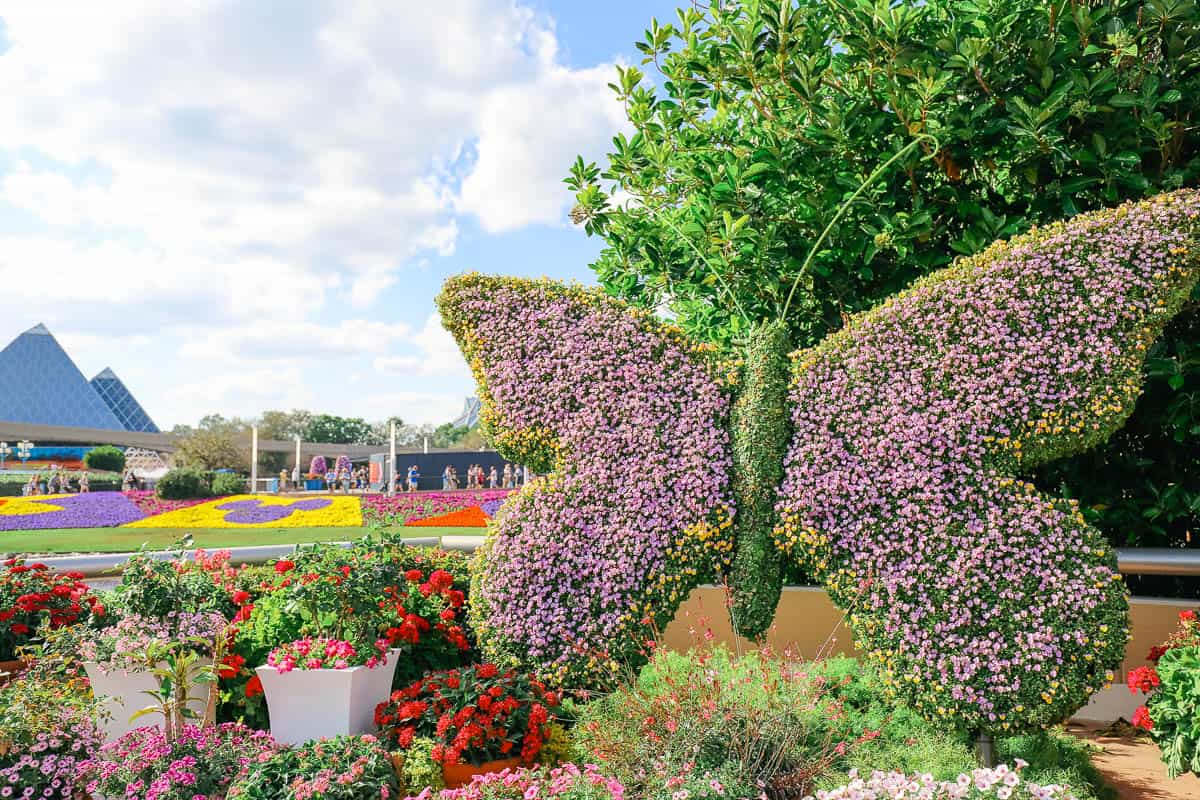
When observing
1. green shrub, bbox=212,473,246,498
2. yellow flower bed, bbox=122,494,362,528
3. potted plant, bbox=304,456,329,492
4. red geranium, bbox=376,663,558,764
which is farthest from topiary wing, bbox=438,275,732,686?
potted plant, bbox=304,456,329,492

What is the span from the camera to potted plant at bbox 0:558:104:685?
5324 mm

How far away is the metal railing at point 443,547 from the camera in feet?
16.1

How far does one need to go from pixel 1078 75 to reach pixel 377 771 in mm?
5951

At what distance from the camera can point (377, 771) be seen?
12.1ft

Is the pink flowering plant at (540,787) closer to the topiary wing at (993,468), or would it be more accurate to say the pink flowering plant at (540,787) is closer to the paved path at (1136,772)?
the topiary wing at (993,468)

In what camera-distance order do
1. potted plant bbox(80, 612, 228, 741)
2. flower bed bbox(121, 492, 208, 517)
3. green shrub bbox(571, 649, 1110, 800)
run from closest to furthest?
green shrub bbox(571, 649, 1110, 800) < potted plant bbox(80, 612, 228, 741) < flower bed bbox(121, 492, 208, 517)

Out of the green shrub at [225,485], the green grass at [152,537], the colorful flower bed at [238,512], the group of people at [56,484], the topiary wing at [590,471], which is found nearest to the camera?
the topiary wing at [590,471]

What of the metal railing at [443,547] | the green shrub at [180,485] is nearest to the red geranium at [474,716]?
the metal railing at [443,547]

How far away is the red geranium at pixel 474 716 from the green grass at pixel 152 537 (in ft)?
28.9

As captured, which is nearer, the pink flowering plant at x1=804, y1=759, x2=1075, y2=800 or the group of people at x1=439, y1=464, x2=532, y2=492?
the pink flowering plant at x1=804, y1=759, x2=1075, y2=800

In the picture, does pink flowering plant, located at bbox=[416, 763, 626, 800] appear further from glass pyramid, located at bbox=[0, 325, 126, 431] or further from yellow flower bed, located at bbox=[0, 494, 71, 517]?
glass pyramid, located at bbox=[0, 325, 126, 431]

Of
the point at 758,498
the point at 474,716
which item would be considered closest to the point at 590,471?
the point at 758,498

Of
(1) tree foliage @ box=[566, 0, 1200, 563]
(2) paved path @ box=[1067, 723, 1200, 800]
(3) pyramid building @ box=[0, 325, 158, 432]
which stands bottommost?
(2) paved path @ box=[1067, 723, 1200, 800]

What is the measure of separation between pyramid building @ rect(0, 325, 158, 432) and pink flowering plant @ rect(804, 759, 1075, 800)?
86.9m
